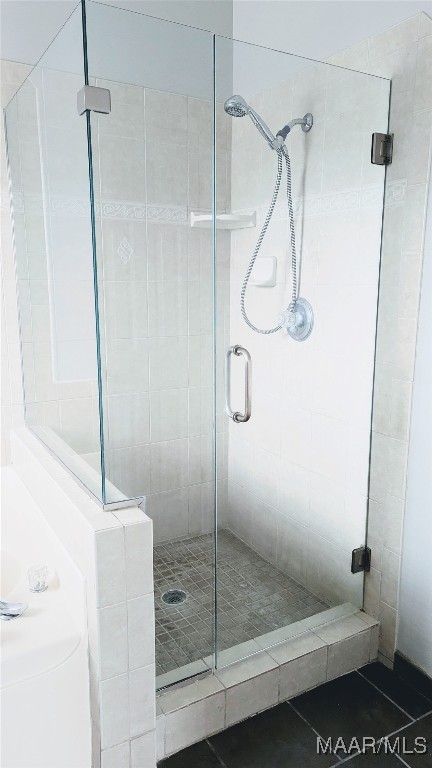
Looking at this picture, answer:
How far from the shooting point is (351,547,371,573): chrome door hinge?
211cm

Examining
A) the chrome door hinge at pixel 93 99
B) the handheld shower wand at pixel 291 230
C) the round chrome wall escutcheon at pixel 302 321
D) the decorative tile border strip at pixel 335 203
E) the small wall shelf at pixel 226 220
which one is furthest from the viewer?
the round chrome wall escutcheon at pixel 302 321

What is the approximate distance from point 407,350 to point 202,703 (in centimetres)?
129

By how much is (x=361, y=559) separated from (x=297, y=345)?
844 millimetres

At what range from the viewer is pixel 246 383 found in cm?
191

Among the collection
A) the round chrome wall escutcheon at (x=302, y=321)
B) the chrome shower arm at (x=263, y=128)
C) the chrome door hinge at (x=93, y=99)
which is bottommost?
the round chrome wall escutcheon at (x=302, y=321)

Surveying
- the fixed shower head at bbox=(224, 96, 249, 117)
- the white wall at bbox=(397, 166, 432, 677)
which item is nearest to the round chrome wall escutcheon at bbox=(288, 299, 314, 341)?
the white wall at bbox=(397, 166, 432, 677)

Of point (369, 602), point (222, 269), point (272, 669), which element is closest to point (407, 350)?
point (222, 269)

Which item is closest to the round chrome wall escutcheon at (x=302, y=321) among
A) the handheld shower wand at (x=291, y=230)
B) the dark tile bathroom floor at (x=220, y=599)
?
the handheld shower wand at (x=291, y=230)

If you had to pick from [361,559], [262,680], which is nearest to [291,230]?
[361,559]

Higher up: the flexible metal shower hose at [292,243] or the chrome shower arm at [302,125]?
the chrome shower arm at [302,125]

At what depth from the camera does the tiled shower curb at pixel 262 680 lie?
1652 millimetres

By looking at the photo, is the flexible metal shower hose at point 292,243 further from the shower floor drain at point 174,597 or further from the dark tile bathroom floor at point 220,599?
the shower floor drain at point 174,597

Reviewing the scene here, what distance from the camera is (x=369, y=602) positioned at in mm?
2123

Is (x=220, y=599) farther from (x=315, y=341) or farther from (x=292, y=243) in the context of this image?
(x=292, y=243)
